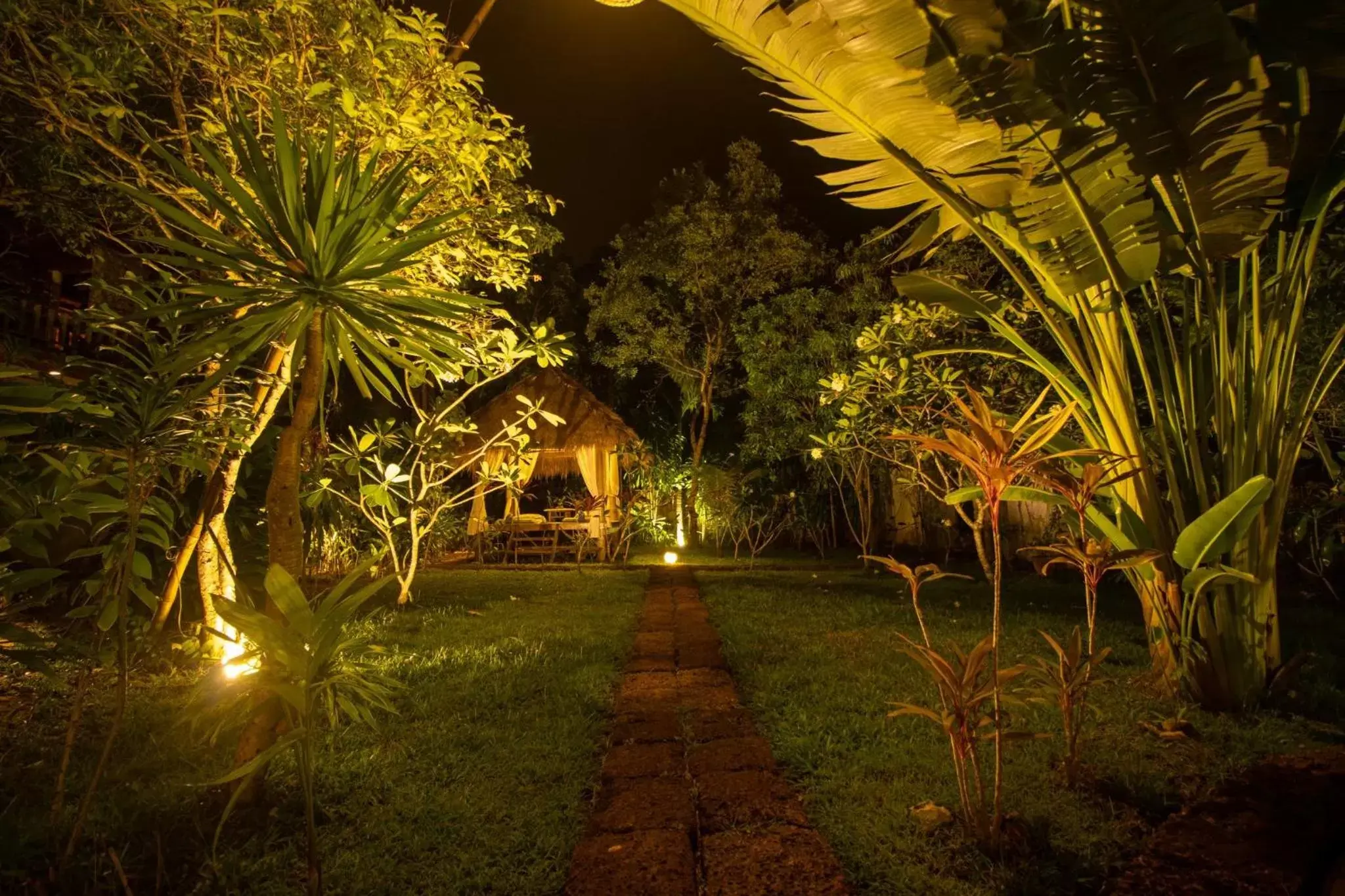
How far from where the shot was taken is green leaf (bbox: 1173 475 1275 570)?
2955 mm

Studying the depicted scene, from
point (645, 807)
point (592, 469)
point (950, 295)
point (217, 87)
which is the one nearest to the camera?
point (645, 807)

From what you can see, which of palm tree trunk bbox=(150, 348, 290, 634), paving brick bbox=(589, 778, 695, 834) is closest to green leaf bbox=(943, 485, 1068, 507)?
paving brick bbox=(589, 778, 695, 834)

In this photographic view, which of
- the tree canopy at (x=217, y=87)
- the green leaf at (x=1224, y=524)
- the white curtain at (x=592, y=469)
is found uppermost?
the tree canopy at (x=217, y=87)

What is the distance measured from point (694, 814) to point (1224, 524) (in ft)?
9.02

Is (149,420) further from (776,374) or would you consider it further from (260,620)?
(776,374)

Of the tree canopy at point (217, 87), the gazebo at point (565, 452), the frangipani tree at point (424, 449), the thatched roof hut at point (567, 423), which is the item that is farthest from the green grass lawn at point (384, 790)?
the thatched roof hut at point (567, 423)

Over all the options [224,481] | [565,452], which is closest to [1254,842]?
[224,481]

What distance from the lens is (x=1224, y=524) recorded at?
117 inches

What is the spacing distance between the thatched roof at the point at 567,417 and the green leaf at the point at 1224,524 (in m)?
10.7

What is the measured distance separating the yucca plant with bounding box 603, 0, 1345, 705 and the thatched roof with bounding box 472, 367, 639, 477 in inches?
385

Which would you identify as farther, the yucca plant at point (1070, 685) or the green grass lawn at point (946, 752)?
the yucca plant at point (1070, 685)

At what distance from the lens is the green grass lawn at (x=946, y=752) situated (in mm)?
2154

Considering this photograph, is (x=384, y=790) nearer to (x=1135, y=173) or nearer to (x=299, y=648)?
(x=299, y=648)

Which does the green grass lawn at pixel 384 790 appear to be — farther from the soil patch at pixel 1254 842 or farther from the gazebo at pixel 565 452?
the gazebo at pixel 565 452
